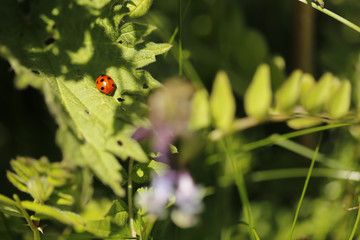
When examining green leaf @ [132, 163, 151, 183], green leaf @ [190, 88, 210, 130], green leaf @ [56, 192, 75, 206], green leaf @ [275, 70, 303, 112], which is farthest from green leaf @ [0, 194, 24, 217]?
green leaf @ [275, 70, 303, 112]

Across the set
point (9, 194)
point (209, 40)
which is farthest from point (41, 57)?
point (209, 40)

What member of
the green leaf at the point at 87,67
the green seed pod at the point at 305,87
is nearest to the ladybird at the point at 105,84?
the green leaf at the point at 87,67

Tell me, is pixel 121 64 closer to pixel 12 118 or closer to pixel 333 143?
pixel 12 118

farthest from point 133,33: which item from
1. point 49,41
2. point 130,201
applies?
point 130,201

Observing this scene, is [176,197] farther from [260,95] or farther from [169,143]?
[260,95]

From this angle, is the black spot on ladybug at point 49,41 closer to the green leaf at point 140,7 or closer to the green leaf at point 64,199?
the green leaf at point 140,7
